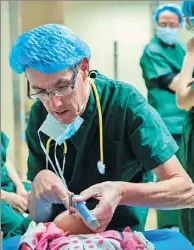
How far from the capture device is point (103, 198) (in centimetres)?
100

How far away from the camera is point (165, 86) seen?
7.60ft

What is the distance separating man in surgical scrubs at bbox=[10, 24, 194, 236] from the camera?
3.37ft

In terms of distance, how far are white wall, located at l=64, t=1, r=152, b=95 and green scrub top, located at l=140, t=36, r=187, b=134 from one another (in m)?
0.41

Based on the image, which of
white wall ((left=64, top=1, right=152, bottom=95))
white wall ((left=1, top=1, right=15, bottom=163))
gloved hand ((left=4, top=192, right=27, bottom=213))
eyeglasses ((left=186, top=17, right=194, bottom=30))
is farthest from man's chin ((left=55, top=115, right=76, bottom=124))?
white wall ((left=1, top=1, right=15, bottom=163))

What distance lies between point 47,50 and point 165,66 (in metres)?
1.40

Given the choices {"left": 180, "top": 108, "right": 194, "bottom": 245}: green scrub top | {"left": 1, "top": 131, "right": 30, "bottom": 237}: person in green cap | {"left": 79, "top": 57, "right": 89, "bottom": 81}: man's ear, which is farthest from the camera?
{"left": 1, "top": 131, "right": 30, "bottom": 237}: person in green cap

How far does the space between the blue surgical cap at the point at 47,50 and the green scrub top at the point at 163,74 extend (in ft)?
4.27

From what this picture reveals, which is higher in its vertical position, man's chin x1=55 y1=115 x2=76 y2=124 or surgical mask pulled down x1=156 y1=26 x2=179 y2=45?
surgical mask pulled down x1=156 y1=26 x2=179 y2=45

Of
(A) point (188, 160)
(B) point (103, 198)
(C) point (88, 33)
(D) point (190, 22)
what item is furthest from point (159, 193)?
(C) point (88, 33)

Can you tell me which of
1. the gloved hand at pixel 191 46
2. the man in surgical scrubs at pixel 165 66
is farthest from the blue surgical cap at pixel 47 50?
the man in surgical scrubs at pixel 165 66

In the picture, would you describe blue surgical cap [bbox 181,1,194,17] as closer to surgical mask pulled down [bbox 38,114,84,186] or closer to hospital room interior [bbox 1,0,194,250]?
surgical mask pulled down [bbox 38,114,84,186]

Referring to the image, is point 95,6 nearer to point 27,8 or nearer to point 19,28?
point 19,28

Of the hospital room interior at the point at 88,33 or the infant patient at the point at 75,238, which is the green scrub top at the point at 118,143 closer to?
the infant patient at the point at 75,238

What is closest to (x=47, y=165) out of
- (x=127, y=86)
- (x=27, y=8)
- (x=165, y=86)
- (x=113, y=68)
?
(x=127, y=86)
